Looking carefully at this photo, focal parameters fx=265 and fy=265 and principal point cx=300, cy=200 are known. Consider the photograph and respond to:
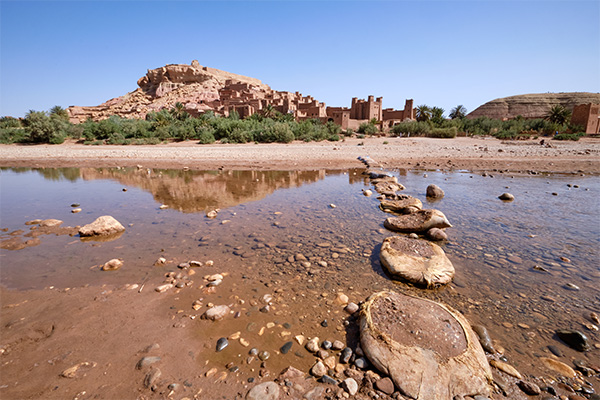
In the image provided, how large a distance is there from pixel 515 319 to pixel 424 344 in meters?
1.30

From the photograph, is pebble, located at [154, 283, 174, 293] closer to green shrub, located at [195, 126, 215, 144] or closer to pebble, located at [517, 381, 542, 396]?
pebble, located at [517, 381, 542, 396]

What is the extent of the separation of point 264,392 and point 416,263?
2390mm

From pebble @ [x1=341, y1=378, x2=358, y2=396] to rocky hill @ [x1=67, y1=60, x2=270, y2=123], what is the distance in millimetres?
61105

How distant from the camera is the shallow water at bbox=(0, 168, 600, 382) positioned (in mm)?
2801

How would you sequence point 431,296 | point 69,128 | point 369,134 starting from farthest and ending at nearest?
point 369,134, point 69,128, point 431,296

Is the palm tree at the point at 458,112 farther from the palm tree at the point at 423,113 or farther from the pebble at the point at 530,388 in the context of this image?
the pebble at the point at 530,388

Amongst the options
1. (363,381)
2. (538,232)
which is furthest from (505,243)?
(363,381)

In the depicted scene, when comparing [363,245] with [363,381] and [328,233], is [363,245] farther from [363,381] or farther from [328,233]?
[363,381]

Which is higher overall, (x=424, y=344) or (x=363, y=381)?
(x=424, y=344)

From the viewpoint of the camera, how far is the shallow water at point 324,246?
280 centimetres

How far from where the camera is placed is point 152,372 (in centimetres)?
186

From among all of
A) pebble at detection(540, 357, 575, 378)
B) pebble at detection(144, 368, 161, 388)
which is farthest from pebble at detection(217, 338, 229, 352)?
pebble at detection(540, 357, 575, 378)

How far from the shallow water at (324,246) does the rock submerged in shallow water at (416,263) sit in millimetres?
128

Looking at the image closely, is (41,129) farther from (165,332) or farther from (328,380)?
(328,380)
